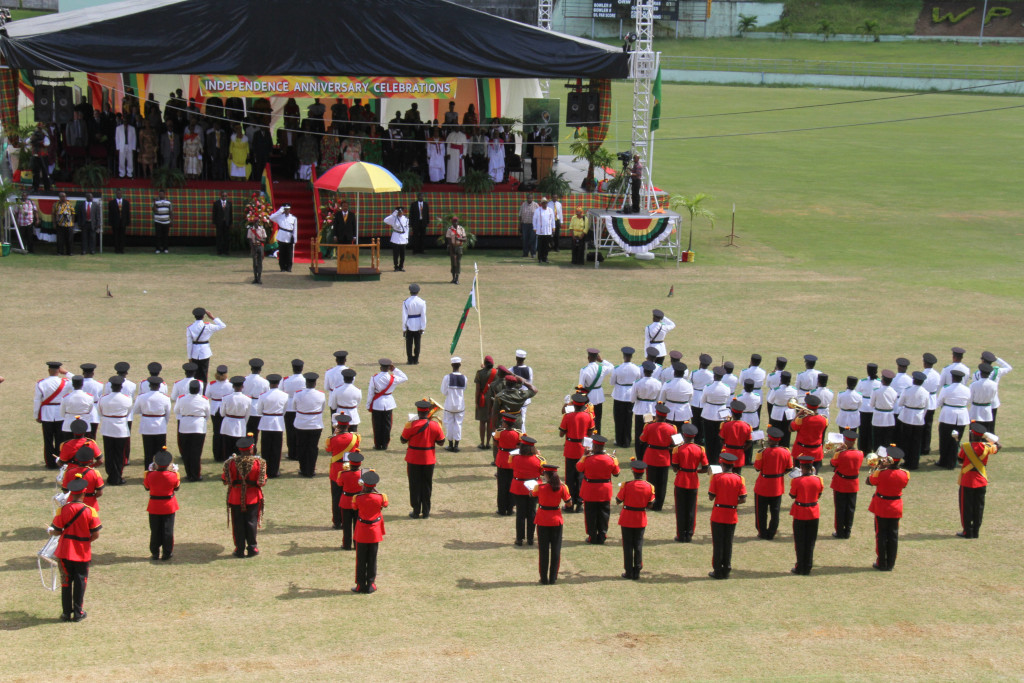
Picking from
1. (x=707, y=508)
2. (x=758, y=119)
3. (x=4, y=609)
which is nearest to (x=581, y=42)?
(x=707, y=508)

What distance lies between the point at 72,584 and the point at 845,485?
7.60 metres

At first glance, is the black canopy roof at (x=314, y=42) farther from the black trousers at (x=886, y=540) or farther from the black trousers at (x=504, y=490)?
the black trousers at (x=886, y=540)

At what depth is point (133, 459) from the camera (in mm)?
13438

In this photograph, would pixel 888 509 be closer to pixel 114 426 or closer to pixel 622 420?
pixel 622 420

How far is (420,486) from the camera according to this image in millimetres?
11906

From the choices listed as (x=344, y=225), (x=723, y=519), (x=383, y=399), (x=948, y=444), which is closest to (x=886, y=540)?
(x=723, y=519)

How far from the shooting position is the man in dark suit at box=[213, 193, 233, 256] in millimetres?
25219

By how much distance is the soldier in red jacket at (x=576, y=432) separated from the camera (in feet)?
40.9

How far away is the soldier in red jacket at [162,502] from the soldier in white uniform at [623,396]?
20.0ft

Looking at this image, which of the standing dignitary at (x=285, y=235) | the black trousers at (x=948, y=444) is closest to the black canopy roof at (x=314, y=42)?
the standing dignitary at (x=285, y=235)

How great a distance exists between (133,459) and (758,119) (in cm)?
4432

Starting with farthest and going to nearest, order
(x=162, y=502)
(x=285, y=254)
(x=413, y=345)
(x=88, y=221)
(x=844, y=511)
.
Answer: (x=88, y=221), (x=285, y=254), (x=413, y=345), (x=844, y=511), (x=162, y=502)

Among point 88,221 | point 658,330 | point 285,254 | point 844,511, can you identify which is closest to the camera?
point 844,511

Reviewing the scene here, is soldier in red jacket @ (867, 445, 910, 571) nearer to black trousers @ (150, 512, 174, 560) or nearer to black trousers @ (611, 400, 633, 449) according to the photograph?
black trousers @ (611, 400, 633, 449)
